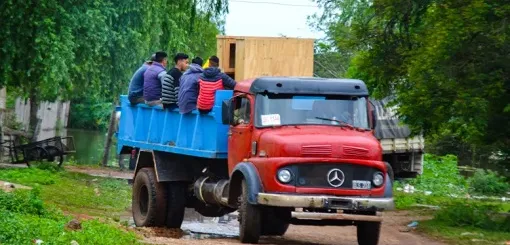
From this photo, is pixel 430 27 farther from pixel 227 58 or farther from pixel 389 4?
pixel 227 58

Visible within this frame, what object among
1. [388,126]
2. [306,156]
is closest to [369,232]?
[306,156]

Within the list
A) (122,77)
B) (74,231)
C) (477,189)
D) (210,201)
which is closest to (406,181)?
(477,189)

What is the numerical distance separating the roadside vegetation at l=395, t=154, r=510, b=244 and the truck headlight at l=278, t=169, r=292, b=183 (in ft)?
14.5

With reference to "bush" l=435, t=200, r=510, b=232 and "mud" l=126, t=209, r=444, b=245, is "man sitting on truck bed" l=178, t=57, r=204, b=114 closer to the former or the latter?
"mud" l=126, t=209, r=444, b=245

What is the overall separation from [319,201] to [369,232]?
4.62ft

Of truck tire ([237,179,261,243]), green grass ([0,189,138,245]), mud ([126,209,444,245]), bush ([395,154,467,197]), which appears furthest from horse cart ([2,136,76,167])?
truck tire ([237,179,261,243])

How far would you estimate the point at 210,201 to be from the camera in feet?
57.6

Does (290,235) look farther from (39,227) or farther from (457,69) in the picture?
(39,227)

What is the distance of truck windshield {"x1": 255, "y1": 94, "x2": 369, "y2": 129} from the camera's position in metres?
16.0

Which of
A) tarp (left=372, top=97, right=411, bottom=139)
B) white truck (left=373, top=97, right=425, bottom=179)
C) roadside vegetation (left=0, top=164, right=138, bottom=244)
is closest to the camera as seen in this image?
roadside vegetation (left=0, top=164, right=138, bottom=244)

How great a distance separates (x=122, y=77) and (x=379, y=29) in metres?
14.7

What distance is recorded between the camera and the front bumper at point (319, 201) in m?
14.9

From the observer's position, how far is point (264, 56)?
772 inches

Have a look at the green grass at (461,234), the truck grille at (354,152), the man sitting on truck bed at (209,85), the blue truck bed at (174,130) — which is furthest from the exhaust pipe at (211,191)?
the green grass at (461,234)
